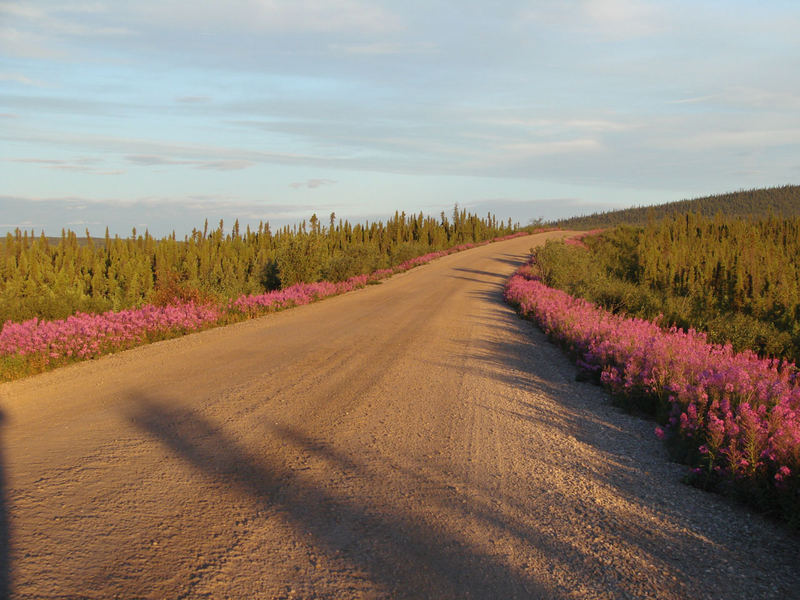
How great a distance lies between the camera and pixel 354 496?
371 cm

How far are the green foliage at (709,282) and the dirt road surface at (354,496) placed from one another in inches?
320

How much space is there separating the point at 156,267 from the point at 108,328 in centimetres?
2446

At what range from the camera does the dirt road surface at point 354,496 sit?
9.15 ft

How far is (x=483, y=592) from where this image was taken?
2643 millimetres

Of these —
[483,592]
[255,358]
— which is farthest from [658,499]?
[255,358]

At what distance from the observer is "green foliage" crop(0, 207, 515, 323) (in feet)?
43.3

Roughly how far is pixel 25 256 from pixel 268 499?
→ 33790 mm

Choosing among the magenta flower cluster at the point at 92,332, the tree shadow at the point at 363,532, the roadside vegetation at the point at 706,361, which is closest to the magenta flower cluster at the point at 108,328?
the magenta flower cluster at the point at 92,332

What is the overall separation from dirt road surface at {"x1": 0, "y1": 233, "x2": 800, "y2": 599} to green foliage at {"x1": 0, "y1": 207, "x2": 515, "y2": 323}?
6251 mm

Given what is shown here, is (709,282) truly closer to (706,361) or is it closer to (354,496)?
(706,361)

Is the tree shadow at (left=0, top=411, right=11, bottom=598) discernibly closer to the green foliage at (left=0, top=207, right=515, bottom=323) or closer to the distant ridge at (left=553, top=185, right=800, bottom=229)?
the green foliage at (left=0, top=207, right=515, bottom=323)

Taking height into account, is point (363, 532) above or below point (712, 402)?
below

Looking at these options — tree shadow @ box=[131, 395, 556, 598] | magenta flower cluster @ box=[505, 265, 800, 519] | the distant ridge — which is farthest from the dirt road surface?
the distant ridge

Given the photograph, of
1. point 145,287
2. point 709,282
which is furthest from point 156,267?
point 709,282
